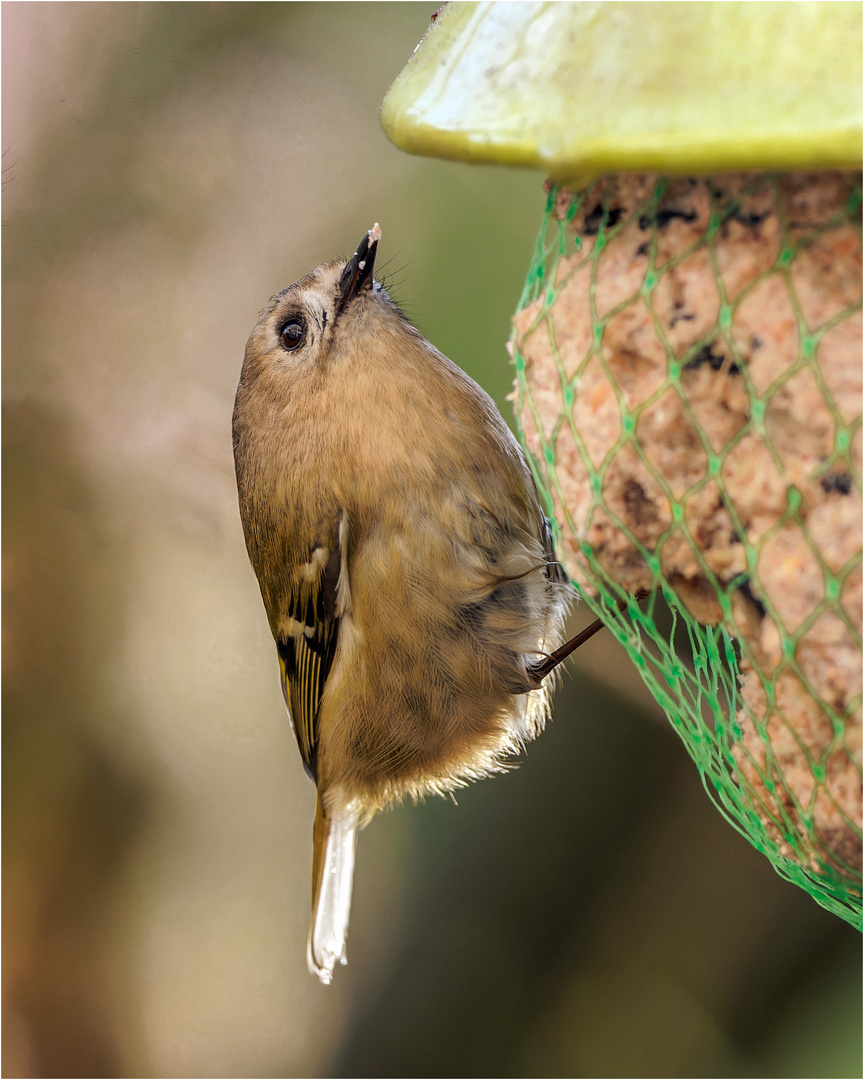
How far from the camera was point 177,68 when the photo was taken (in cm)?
286

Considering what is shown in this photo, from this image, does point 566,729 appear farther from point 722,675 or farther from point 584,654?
point 722,675

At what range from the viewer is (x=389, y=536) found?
1.79 meters

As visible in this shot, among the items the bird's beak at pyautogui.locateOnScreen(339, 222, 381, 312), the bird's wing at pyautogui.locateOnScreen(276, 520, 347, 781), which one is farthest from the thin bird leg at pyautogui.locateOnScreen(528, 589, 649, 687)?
the bird's beak at pyautogui.locateOnScreen(339, 222, 381, 312)

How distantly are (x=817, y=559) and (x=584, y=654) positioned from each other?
1.87m

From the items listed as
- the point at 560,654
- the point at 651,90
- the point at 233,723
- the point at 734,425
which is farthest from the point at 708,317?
the point at 233,723

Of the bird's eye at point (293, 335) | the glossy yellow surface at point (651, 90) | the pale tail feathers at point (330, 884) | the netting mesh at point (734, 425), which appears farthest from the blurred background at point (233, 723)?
the glossy yellow surface at point (651, 90)

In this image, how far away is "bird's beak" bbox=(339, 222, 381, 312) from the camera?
68.3 inches

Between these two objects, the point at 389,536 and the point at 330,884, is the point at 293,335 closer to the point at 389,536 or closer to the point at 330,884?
the point at 389,536

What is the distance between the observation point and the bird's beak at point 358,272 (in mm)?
1735

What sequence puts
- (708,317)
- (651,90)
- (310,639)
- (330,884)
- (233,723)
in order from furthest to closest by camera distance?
(233,723) → (330,884) → (310,639) → (708,317) → (651,90)

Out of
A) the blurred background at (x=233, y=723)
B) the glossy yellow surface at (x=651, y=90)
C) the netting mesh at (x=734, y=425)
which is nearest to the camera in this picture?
the glossy yellow surface at (x=651, y=90)

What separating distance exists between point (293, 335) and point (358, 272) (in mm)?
205

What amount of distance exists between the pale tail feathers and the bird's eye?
1.10 meters

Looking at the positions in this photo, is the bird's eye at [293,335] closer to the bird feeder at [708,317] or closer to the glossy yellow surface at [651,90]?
the bird feeder at [708,317]
